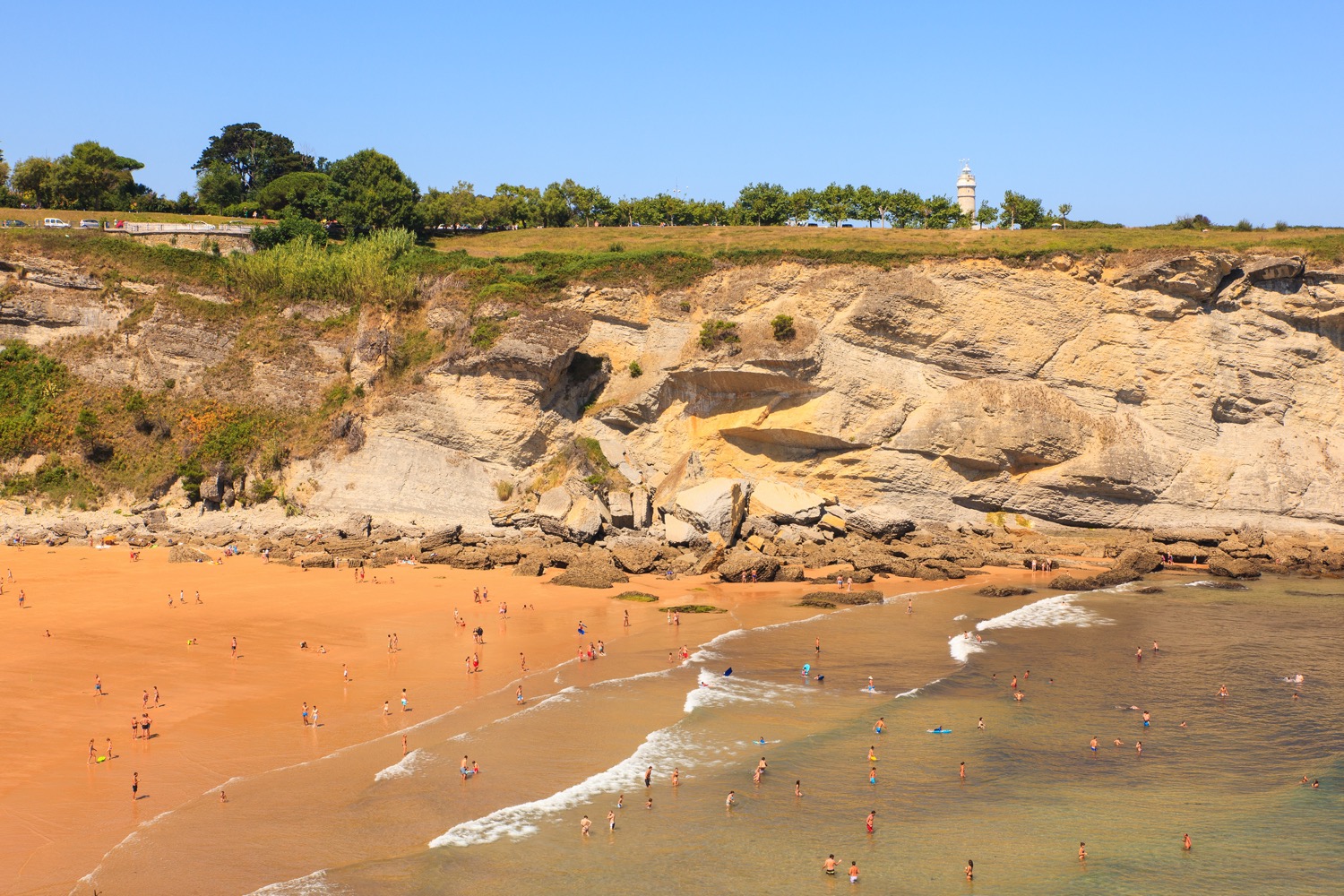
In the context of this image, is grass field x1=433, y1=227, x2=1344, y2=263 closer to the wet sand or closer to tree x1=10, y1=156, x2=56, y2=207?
the wet sand

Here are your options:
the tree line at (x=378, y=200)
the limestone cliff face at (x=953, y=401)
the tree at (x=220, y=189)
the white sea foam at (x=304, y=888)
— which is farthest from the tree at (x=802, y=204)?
the white sea foam at (x=304, y=888)

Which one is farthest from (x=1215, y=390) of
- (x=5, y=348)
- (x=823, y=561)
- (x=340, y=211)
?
(x=5, y=348)

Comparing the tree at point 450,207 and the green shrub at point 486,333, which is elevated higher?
the tree at point 450,207

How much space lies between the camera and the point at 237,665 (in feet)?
90.5

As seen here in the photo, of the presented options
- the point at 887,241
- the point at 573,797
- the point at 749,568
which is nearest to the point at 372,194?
the point at 887,241

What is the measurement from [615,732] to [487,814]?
492 centimetres

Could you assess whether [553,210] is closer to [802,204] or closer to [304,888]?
[802,204]

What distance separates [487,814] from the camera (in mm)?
18859

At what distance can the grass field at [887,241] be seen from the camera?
1951 inches

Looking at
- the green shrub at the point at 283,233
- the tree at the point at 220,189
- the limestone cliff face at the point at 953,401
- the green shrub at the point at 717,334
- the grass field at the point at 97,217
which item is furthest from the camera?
the tree at the point at 220,189

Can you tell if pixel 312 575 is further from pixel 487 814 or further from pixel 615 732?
pixel 487 814

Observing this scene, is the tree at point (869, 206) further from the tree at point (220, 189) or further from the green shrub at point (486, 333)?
the tree at point (220, 189)

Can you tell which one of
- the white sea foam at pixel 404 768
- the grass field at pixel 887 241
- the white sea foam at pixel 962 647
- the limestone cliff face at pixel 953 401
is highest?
the grass field at pixel 887 241

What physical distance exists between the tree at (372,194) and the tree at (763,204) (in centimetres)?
2199
